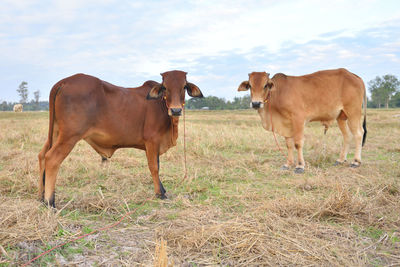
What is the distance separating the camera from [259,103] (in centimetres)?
627

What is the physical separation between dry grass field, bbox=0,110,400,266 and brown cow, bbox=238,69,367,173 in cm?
106

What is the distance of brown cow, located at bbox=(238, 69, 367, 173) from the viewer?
6.77m

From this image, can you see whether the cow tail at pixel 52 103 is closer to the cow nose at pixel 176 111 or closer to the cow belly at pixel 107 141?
the cow belly at pixel 107 141

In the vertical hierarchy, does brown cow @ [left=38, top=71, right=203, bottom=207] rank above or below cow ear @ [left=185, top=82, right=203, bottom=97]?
below

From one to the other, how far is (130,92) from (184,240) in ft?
8.09

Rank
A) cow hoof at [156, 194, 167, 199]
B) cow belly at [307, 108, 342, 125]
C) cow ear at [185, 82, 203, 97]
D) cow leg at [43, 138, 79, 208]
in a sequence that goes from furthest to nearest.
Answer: cow belly at [307, 108, 342, 125], cow ear at [185, 82, 203, 97], cow hoof at [156, 194, 167, 199], cow leg at [43, 138, 79, 208]

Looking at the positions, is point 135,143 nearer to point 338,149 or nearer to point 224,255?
point 224,255

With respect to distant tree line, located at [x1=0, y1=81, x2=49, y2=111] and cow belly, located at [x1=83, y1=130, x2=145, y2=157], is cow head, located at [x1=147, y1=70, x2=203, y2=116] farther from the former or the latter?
distant tree line, located at [x1=0, y1=81, x2=49, y2=111]

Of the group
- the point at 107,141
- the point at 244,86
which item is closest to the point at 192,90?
the point at 107,141

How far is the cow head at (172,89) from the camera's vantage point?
4.33 meters

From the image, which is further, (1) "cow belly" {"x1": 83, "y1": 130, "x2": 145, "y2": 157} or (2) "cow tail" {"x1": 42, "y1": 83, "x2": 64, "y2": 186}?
(1) "cow belly" {"x1": 83, "y1": 130, "x2": 145, "y2": 157}

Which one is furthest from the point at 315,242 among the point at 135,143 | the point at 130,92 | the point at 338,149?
the point at 338,149

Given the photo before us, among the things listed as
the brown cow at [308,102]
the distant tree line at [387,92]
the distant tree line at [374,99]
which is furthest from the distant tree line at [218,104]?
the brown cow at [308,102]

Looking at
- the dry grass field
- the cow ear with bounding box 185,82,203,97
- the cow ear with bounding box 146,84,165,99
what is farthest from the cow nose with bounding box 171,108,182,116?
the dry grass field
